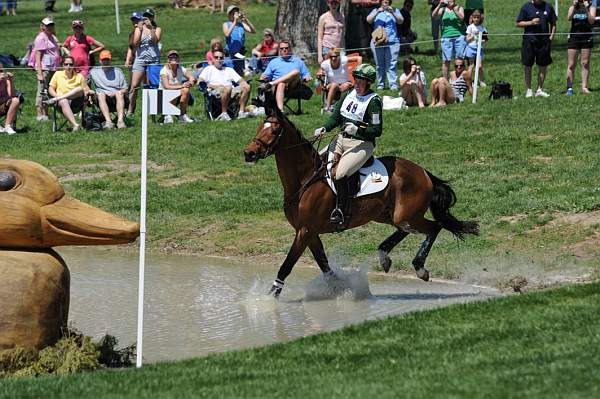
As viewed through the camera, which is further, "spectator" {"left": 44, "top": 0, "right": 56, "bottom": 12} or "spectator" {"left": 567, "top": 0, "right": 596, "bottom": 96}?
"spectator" {"left": 44, "top": 0, "right": 56, "bottom": 12}

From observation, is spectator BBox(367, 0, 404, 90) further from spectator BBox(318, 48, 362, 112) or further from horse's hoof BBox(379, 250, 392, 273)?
horse's hoof BBox(379, 250, 392, 273)

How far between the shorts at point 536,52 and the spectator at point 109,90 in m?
7.92

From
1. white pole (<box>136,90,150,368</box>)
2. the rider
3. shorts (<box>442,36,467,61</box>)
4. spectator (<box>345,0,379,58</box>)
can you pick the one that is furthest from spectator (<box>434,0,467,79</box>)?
white pole (<box>136,90,150,368</box>)

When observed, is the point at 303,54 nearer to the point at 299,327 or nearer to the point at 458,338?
the point at 299,327

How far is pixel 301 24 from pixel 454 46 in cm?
404

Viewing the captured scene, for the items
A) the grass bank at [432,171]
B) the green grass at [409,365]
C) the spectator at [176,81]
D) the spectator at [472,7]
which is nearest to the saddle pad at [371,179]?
the grass bank at [432,171]

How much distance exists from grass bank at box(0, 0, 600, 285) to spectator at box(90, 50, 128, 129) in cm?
54

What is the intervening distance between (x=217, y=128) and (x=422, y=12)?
1926 centimetres

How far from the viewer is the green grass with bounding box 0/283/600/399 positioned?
8492 millimetres

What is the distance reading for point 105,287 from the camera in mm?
14594

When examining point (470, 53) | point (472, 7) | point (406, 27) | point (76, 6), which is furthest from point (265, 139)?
A: point (76, 6)

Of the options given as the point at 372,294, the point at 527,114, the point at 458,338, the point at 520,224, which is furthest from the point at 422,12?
the point at 458,338

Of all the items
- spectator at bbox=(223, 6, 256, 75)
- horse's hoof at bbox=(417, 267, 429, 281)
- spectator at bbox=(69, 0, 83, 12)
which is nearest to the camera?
horse's hoof at bbox=(417, 267, 429, 281)

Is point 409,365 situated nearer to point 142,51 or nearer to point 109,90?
point 109,90
